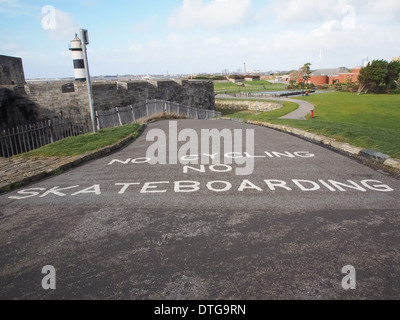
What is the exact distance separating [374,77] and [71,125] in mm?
55454

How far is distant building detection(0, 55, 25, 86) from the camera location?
24.4 metres

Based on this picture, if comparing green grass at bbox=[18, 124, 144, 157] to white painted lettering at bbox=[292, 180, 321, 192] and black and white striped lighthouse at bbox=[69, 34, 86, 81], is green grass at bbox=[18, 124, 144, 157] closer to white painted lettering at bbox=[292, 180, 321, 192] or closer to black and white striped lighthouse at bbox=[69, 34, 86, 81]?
white painted lettering at bbox=[292, 180, 321, 192]

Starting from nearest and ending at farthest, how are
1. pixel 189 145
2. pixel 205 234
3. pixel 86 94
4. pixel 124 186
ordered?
pixel 205 234 → pixel 124 186 → pixel 189 145 → pixel 86 94

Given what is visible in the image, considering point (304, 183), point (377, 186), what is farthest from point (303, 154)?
point (377, 186)

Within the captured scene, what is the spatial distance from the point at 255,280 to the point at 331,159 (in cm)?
581

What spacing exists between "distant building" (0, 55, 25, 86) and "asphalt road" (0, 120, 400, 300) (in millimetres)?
23765

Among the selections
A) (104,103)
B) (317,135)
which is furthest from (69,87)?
(317,135)

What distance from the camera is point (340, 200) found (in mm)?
4906

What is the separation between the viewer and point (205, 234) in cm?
383

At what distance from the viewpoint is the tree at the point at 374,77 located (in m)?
50.9

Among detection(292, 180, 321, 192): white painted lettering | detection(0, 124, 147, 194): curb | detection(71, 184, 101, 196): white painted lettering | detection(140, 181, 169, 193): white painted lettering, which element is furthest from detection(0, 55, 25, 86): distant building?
detection(292, 180, 321, 192): white painted lettering

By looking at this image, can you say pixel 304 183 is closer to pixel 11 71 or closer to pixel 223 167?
pixel 223 167

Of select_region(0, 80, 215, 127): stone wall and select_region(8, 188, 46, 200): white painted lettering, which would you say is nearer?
select_region(8, 188, 46, 200): white painted lettering

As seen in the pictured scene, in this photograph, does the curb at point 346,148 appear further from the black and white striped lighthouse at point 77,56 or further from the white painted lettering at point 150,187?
the black and white striped lighthouse at point 77,56
